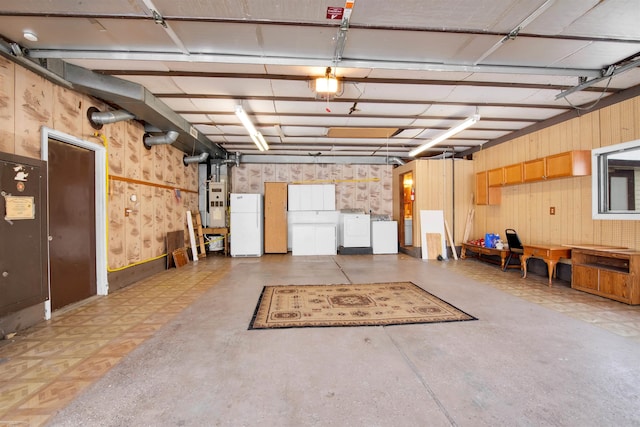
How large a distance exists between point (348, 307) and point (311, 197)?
17.2 ft

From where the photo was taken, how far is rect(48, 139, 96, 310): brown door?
11.6 feet

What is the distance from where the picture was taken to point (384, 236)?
833cm

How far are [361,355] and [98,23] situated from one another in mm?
3883

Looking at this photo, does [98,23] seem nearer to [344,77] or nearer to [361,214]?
[344,77]

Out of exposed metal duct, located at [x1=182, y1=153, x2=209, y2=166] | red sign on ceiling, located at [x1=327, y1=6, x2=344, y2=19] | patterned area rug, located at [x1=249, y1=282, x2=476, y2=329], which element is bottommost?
patterned area rug, located at [x1=249, y1=282, x2=476, y2=329]

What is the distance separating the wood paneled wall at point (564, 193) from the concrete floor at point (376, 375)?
1.55m

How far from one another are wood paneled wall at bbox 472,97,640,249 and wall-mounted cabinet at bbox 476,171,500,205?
0.17m

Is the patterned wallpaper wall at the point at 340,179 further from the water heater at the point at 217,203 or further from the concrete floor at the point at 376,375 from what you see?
the concrete floor at the point at 376,375

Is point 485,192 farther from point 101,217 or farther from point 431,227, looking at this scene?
point 101,217

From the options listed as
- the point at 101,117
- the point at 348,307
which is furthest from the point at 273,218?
the point at 348,307

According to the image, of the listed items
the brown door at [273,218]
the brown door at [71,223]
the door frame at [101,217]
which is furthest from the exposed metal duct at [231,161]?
the brown door at [71,223]

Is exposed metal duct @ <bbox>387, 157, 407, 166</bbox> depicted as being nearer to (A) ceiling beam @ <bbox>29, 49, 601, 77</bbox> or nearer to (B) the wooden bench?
(B) the wooden bench

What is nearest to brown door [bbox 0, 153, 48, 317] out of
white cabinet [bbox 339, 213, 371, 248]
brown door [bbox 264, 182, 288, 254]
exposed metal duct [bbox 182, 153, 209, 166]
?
exposed metal duct [bbox 182, 153, 209, 166]

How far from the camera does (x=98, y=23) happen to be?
8.72 feet
